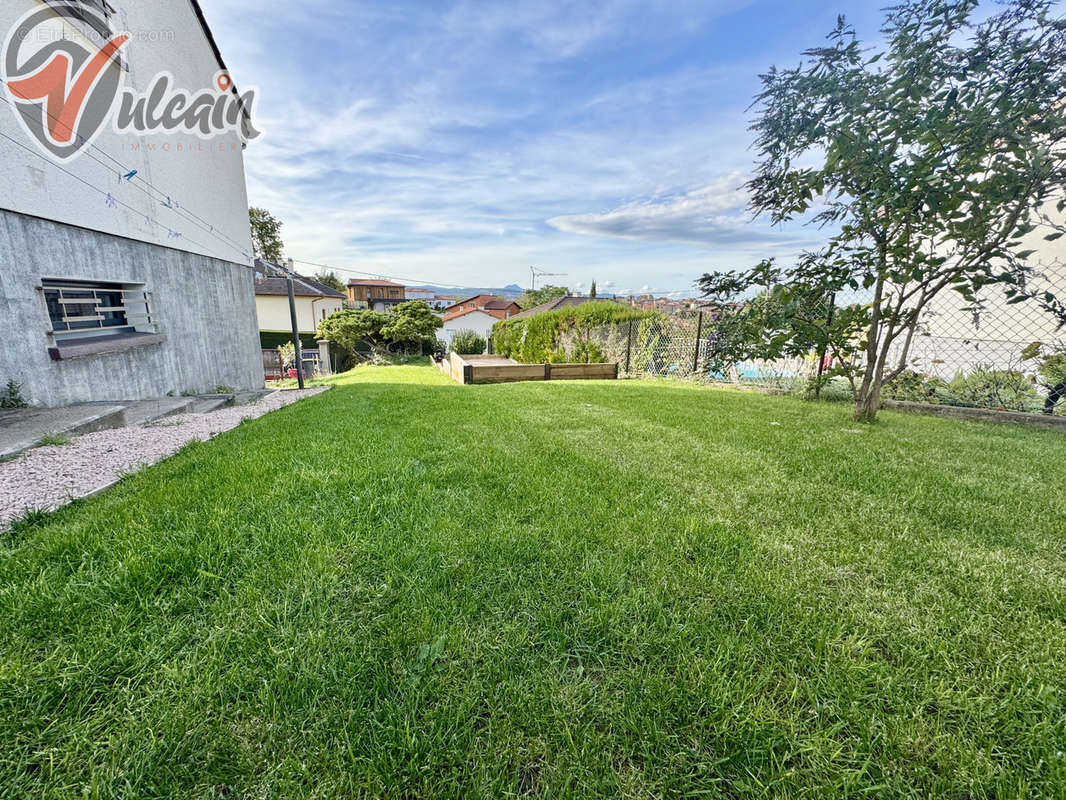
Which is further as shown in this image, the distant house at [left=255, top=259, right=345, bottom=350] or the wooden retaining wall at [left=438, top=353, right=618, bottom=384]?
the distant house at [left=255, top=259, right=345, bottom=350]

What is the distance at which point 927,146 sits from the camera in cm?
312

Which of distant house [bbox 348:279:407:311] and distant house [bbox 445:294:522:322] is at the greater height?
distant house [bbox 348:279:407:311]

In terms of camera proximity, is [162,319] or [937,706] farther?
[162,319]

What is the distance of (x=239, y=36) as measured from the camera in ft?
22.3

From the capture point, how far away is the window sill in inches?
156

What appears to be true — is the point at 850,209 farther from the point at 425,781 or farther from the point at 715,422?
the point at 425,781

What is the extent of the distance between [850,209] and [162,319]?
8.58 meters

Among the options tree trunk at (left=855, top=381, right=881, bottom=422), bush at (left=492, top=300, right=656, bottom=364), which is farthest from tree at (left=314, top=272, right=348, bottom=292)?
tree trunk at (left=855, top=381, right=881, bottom=422)

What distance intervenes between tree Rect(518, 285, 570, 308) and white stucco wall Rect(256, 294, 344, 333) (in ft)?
103

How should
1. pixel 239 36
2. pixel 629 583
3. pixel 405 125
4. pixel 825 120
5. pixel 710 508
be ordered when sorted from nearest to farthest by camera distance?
pixel 629 583 → pixel 710 508 → pixel 825 120 → pixel 239 36 → pixel 405 125

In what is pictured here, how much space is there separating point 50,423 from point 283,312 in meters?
25.7

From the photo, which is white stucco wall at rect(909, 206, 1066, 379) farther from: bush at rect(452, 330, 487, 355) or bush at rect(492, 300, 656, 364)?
bush at rect(452, 330, 487, 355)

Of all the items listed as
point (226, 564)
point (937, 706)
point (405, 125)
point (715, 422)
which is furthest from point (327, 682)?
point (405, 125)

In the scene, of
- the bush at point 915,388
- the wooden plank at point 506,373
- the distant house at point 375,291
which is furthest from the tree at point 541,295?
the bush at point 915,388
